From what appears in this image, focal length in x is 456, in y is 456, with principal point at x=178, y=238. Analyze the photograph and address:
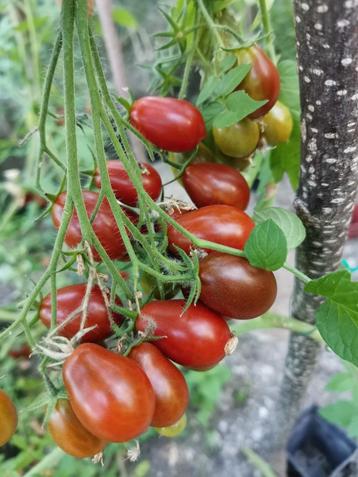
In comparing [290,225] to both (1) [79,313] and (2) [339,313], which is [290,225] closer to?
(2) [339,313]

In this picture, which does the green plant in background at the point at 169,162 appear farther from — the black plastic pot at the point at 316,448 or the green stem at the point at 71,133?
the black plastic pot at the point at 316,448

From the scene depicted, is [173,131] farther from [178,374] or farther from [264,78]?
[178,374]

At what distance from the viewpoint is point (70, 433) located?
1.30 feet

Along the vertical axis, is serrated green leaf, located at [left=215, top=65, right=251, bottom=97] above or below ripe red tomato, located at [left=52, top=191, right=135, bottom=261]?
above

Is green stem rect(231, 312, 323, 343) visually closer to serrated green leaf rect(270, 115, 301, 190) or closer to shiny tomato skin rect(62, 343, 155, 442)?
serrated green leaf rect(270, 115, 301, 190)

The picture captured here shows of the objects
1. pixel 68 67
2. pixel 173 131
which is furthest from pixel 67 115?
pixel 173 131

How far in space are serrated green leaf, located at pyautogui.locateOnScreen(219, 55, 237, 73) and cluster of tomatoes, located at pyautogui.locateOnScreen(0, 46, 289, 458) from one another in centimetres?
15

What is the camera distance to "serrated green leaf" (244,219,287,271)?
0.39 m

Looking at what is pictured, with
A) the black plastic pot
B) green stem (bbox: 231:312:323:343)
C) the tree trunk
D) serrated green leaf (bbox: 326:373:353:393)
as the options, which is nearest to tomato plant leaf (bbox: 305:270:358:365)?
the tree trunk

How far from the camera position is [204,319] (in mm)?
405

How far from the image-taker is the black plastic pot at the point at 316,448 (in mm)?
1090

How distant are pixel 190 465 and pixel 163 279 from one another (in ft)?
3.30

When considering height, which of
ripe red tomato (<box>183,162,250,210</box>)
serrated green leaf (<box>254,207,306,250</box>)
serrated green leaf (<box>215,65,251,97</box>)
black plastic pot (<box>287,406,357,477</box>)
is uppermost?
serrated green leaf (<box>215,65,251,97</box>)

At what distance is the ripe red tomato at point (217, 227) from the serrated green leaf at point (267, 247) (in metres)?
0.02
